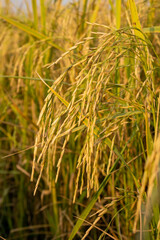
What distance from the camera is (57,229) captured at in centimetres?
136

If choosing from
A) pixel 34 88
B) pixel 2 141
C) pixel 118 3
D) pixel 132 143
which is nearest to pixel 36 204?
pixel 2 141

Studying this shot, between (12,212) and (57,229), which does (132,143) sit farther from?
(12,212)

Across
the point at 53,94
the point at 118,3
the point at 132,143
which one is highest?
the point at 118,3

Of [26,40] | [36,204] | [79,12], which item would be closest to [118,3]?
[79,12]

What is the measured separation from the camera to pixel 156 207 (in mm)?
726

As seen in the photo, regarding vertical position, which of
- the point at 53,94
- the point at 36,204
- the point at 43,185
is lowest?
the point at 36,204

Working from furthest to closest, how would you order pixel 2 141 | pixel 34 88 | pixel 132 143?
1. pixel 2 141
2. pixel 34 88
3. pixel 132 143

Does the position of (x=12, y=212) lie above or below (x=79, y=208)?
below

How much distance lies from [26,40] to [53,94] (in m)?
1.58

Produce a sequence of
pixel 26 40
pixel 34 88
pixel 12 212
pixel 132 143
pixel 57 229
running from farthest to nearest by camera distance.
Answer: pixel 26 40, pixel 12 212, pixel 34 88, pixel 57 229, pixel 132 143

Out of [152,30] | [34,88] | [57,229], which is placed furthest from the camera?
[34,88]

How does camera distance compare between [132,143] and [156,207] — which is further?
[132,143]

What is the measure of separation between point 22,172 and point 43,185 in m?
0.14

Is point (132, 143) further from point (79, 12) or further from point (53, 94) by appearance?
point (79, 12)
